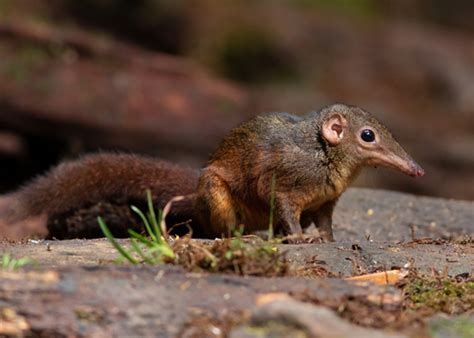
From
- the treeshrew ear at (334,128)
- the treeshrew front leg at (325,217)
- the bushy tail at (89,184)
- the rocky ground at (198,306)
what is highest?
the treeshrew ear at (334,128)

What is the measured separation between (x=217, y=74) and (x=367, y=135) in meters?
11.7

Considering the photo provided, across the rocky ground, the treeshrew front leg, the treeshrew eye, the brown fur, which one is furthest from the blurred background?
the rocky ground

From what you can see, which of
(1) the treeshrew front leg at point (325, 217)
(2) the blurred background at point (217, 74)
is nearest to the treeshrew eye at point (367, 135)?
(1) the treeshrew front leg at point (325, 217)

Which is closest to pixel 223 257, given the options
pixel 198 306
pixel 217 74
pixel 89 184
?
pixel 198 306

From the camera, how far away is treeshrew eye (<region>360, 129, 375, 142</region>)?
25.1ft

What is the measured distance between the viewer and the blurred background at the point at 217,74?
13.8m

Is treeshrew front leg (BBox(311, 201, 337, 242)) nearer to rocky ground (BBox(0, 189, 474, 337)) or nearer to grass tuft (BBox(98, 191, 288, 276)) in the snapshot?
rocky ground (BBox(0, 189, 474, 337))

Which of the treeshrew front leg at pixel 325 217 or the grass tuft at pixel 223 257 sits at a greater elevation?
the grass tuft at pixel 223 257

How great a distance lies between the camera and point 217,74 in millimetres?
19172

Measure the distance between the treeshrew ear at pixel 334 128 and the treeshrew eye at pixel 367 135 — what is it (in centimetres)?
14

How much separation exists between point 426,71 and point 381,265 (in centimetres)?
1661

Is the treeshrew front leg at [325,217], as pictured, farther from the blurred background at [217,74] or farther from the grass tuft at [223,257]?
the blurred background at [217,74]

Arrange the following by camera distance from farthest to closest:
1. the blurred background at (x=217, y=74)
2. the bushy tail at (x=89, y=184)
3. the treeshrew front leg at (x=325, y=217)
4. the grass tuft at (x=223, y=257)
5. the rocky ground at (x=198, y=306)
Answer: the blurred background at (x=217, y=74) → the bushy tail at (x=89, y=184) → the treeshrew front leg at (x=325, y=217) → the grass tuft at (x=223, y=257) → the rocky ground at (x=198, y=306)

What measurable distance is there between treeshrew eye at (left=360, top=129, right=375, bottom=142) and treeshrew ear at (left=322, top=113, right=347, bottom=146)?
0.14 metres
